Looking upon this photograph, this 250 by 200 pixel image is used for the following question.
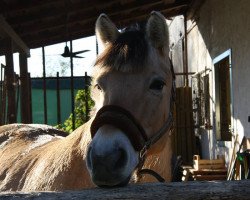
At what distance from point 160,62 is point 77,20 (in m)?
6.65

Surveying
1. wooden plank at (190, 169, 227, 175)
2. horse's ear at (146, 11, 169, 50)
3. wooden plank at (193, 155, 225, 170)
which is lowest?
wooden plank at (190, 169, 227, 175)

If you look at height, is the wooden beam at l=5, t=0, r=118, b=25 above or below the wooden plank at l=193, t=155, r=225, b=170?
above

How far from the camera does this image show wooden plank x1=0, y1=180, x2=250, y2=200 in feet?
4.57

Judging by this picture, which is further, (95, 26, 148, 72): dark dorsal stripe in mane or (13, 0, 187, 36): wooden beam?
(13, 0, 187, 36): wooden beam

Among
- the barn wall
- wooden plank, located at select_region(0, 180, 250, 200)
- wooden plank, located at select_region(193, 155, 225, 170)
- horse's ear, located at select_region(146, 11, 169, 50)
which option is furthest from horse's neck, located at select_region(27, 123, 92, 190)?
wooden plank, located at select_region(193, 155, 225, 170)

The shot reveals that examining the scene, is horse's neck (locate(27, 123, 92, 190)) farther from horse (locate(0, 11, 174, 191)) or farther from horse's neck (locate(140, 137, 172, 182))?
horse's neck (locate(140, 137, 172, 182))

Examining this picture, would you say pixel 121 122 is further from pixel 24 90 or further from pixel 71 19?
pixel 71 19

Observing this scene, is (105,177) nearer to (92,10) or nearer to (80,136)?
(80,136)

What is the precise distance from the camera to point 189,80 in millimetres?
12805

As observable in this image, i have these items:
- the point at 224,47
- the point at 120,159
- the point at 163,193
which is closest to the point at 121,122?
the point at 120,159

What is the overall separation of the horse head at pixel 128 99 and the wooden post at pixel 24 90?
5.88 metres

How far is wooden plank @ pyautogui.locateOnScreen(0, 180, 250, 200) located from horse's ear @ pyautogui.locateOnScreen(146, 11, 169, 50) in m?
1.28

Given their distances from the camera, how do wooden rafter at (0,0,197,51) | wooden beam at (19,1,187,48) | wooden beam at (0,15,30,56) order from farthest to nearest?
wooden beam at (19,1,187,48) < wooden rafter at (0,0,197,51) < wooden beam at (0,15,30,56)

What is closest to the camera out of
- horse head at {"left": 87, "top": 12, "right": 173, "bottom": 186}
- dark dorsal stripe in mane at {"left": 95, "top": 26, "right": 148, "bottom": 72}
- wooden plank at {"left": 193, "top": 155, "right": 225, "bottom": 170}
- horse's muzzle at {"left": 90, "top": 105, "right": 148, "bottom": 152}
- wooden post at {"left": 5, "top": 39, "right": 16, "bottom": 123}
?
horse head at {"left": 87, "top": 12, "right": 173, "bottom": 186}
